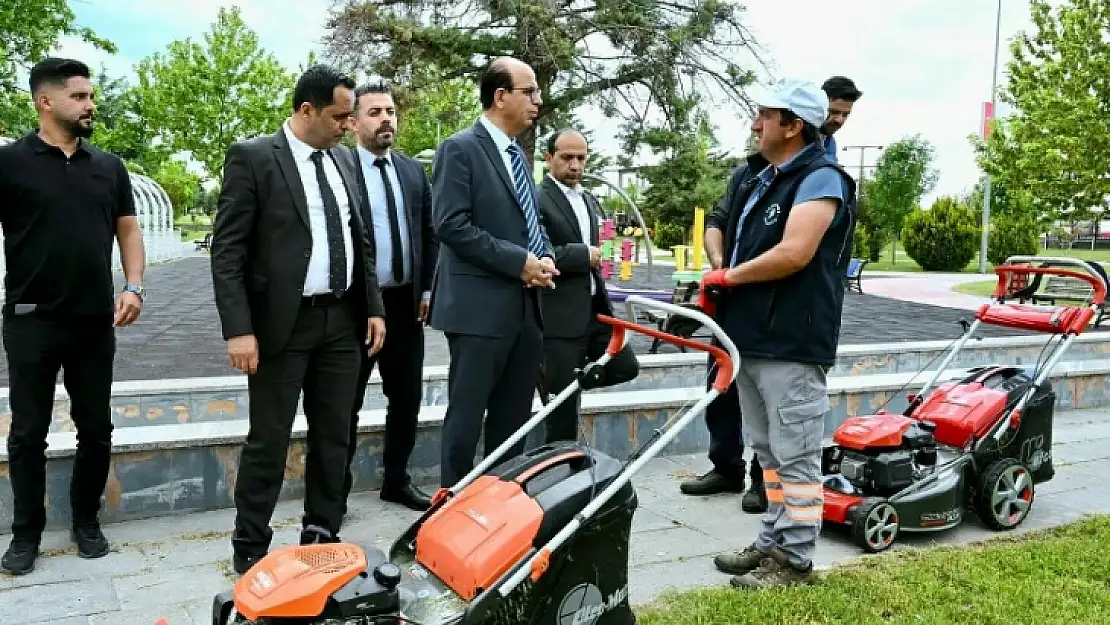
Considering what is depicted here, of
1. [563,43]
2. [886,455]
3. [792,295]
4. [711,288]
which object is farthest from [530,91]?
[563,43]

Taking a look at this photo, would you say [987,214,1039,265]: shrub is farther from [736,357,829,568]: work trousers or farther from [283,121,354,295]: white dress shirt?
[283,121,354,295]: white dress shirt

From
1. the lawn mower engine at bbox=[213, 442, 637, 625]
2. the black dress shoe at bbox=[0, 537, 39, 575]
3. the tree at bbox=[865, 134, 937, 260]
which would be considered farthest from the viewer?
the tree at bbox=[865, 134, 937, 260]

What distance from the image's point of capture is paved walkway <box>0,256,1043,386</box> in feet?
28.4

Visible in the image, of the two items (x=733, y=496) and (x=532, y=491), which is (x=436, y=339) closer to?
(x=733, y=496)

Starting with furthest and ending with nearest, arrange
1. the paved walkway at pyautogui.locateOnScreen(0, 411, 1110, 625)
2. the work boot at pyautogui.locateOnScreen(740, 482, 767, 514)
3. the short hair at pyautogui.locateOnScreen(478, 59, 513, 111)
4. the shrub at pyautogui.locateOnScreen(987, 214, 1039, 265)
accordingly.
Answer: the shrub at pyautogui.locateOnScreen(987, 214, 1039, 265)
the work boot at pyautogui.locateOnScreen(740, 482, 767, 514)
the short hair at pyautogui.locateOnScreen(478, 59, 513, 111)
the paved walkway at pyautogui.locateOnScreen(0, 411, 1110, 625)

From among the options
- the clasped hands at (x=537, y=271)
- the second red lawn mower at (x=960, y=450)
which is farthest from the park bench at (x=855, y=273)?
the clasped hands at (x=537, y=271)

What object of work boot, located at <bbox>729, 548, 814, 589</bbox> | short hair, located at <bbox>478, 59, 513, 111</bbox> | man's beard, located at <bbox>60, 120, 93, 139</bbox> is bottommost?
work boot, located at <bbox>729, 548, 814, 589</bbox>

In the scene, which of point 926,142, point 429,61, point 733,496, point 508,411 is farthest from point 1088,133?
point 926,142

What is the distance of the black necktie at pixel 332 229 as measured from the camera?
139 inches

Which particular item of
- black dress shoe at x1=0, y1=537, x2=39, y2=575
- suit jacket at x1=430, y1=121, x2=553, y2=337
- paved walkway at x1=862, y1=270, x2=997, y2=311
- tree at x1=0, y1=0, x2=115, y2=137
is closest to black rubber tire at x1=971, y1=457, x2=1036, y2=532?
suit jacket at x1=430, y1=121, x2=553, y2=337

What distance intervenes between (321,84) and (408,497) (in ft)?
6.82

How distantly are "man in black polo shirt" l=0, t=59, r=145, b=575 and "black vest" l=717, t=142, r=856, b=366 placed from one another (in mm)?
2541

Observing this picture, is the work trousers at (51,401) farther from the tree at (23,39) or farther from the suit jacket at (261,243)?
the tree at (23,39)

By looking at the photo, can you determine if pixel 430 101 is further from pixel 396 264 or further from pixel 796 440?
pixel 796 440
